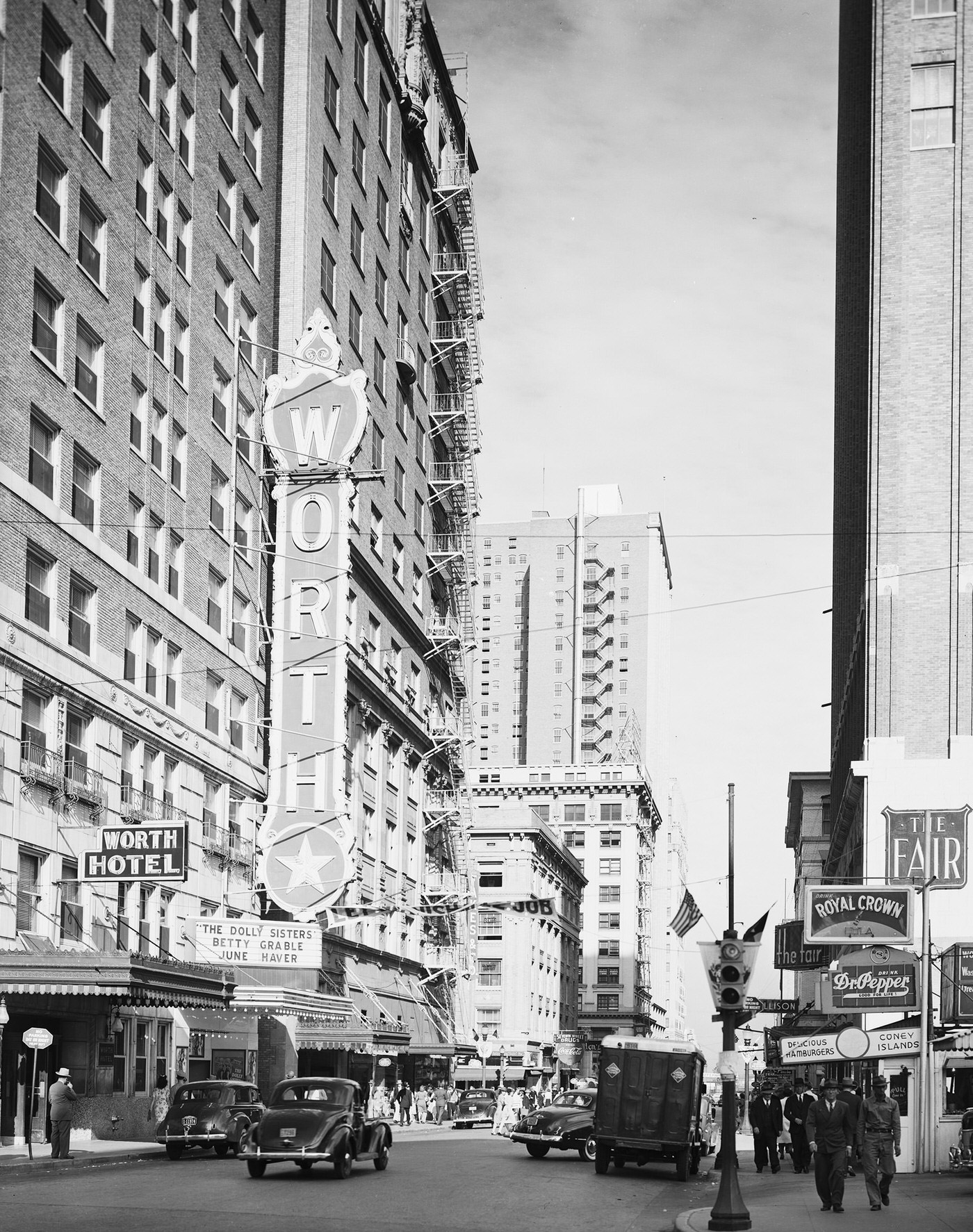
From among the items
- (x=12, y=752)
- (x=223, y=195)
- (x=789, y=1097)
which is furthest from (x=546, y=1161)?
(x=223, y=195)

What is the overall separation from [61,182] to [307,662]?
20.0 m

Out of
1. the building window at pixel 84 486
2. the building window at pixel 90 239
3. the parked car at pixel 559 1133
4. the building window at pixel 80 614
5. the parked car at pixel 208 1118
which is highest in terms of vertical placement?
the building window at pixel 90 239

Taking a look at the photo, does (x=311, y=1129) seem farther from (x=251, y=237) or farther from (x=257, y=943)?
(x=251, y=237)

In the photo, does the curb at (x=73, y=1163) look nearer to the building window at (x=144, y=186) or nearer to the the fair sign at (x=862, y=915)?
the the fair sign at (x=862, y=915)

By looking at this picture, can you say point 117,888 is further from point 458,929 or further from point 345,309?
point 458,929

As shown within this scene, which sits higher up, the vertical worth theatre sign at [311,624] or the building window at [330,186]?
the building window at [330,186]

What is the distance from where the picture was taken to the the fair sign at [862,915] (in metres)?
43.3

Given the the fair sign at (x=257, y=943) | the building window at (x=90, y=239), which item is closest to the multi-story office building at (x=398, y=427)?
the the fair sign at (x=257, y=943)

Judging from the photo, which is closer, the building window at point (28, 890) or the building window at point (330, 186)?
the building window at point (28, 890)

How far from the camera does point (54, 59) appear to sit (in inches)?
1560

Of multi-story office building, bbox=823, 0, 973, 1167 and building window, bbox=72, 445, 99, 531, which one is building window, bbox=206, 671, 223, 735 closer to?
building window, bbox=72, 445, 99, 531

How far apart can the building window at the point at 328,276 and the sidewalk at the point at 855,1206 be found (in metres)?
38.1

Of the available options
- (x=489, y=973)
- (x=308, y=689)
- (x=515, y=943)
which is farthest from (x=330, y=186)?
(x=489, y=973)

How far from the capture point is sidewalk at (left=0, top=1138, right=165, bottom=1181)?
96.5ft
